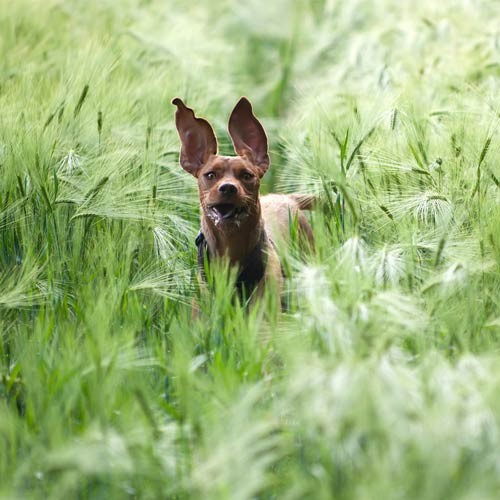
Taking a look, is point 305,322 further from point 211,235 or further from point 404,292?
point 211,235

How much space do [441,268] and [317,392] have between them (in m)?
1.17

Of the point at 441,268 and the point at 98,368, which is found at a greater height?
the point at 441,268

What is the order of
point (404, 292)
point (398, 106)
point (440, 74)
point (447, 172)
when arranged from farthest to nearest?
1. point (440, 74)
2. point (398, 106)
3. point (447, 172)
4. point (404, 292)

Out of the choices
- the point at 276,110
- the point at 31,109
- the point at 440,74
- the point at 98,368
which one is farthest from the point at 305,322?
the point at 276,110

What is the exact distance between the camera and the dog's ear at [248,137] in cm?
473

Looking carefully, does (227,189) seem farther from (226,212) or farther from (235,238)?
(235,238)

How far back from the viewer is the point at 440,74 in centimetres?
611

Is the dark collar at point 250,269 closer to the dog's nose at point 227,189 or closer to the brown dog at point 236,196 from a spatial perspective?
the brown dog at point 236,196

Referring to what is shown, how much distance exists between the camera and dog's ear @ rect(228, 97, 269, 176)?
473 centimetres

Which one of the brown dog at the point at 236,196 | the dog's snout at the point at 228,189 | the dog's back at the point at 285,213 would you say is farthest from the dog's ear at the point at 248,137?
the dog's snout at the point at 228,189

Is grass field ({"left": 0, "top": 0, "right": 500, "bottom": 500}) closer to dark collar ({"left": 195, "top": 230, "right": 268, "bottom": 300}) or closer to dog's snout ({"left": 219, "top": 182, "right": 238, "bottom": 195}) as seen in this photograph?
dark collar ({"left": 195, "top": 230, "right": 268, "bottom": 300})

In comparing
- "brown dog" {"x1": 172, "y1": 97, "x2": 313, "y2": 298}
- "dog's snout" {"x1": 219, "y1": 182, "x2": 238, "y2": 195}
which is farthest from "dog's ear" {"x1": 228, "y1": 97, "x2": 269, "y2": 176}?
"dog's snout" {"x1": 219, "y1": 182, "x2": 238, "y2": 195}

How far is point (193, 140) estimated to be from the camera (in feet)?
15.5

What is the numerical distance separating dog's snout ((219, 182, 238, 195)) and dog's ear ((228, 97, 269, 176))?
45cm
